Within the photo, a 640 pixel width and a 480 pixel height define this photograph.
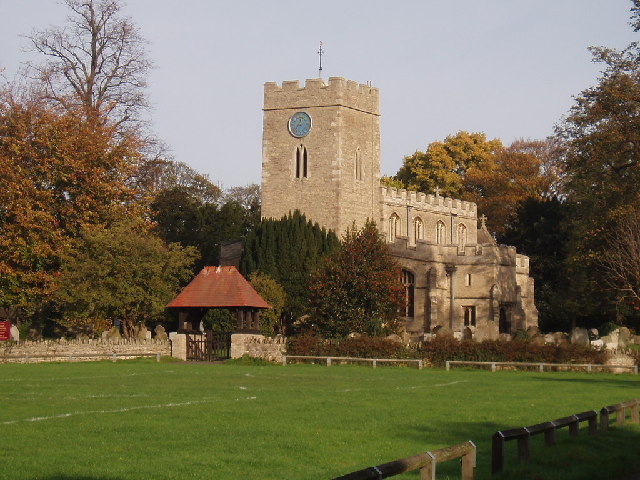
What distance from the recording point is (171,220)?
72.0 metres

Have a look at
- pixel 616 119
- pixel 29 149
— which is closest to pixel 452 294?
pixel 616 119

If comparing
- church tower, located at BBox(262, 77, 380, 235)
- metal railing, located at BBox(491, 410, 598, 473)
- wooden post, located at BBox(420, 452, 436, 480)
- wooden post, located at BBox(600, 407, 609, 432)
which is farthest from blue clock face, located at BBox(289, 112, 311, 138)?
wooden post, located at BBox(420, 452, 436, 480)

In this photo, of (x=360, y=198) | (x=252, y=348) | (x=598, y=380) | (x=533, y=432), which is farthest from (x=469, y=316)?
(x=533, y=432)

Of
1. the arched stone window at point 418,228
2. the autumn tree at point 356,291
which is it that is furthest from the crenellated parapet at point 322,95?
the autumn tree at point 356,291

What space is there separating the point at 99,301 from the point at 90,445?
109 feet

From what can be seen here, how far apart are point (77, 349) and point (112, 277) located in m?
5.73

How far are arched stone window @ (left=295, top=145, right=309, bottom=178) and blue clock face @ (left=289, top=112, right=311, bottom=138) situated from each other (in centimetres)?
88

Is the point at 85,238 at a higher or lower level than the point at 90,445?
higher

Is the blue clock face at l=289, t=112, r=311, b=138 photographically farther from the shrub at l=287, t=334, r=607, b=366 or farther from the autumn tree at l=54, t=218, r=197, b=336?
the shrub at l=287, t=334, r=607, b=366

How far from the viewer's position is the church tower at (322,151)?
68.9m

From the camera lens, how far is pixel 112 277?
4831 cm

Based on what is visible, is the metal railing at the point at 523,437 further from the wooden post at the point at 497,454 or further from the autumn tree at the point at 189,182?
the autumn tree at the point at 189,182

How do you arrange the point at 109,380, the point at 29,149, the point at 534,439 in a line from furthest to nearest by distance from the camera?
the point at 29,149, the point at 109,380, the point at 534,439

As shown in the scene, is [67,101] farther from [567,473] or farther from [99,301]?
[567,473]
